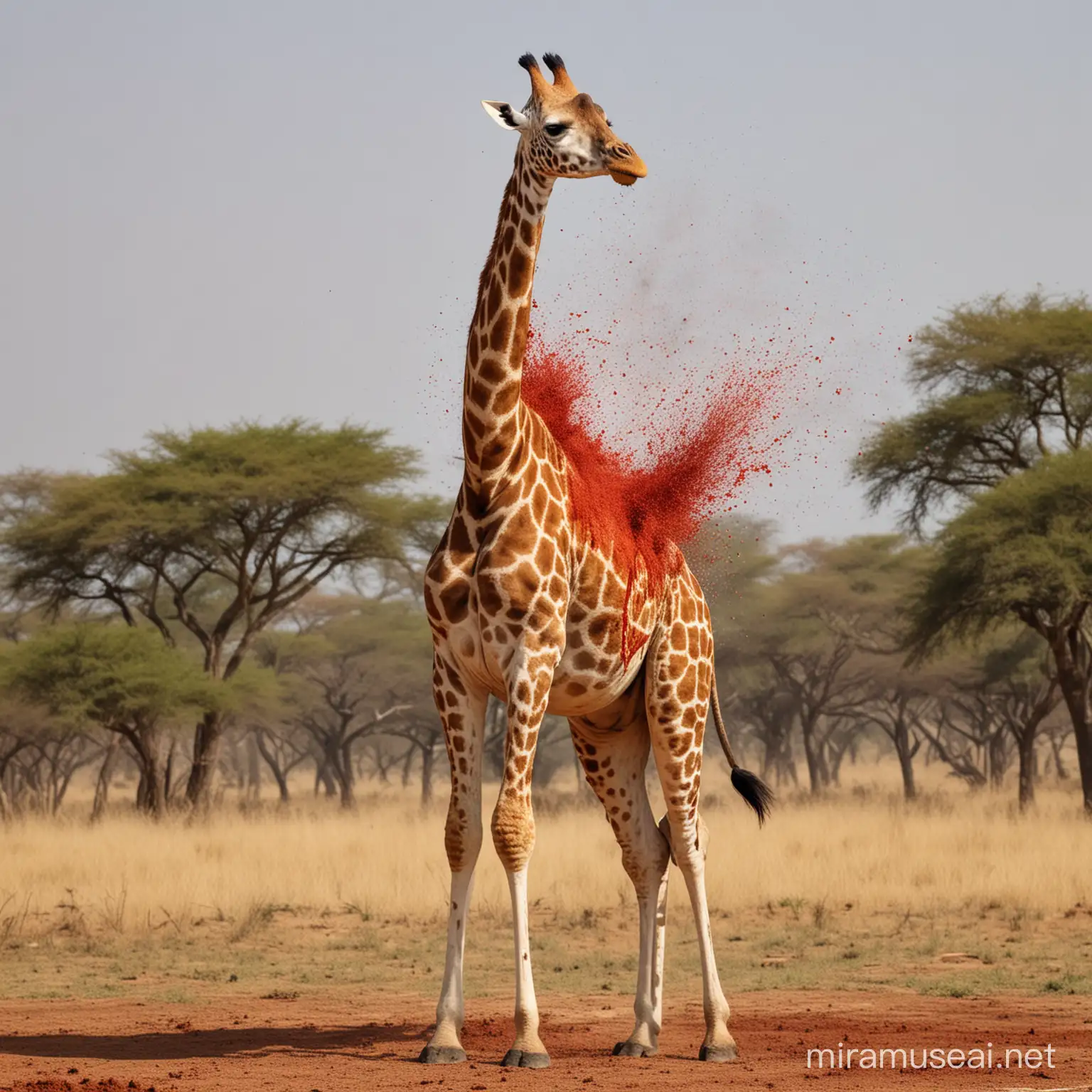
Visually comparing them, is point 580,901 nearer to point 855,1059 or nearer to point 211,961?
point 211,961

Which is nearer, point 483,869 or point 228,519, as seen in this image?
point 483,869

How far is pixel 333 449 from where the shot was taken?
25.6 meters

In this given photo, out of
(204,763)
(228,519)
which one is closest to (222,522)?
(228,519)

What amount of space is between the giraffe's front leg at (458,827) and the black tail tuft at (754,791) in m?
1.86

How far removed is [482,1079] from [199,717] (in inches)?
755

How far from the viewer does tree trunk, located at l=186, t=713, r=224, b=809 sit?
77.8 feet

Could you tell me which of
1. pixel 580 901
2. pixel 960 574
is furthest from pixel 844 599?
pixel 580 901

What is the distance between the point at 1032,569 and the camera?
20797 millimetres

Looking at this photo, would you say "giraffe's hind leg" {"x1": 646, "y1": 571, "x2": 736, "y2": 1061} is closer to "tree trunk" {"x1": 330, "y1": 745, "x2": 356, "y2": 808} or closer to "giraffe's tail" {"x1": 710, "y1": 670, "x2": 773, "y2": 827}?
"giraffe's tail" {"x1": 710, "y1": 670, "x2": 773, "y2": 827}

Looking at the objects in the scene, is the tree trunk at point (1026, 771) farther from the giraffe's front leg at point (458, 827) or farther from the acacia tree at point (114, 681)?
the giraffe's front leg at point (458, 827)

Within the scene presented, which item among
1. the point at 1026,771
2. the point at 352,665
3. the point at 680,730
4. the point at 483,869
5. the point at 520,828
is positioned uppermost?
the point at 352,665

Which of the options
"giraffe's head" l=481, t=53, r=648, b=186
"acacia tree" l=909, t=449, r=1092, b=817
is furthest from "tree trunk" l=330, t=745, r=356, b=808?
"giraffe's head" l=481, t=53, r=648, b=186

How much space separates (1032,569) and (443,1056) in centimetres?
1591

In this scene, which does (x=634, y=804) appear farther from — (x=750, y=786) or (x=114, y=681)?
(x=114, y=681)
